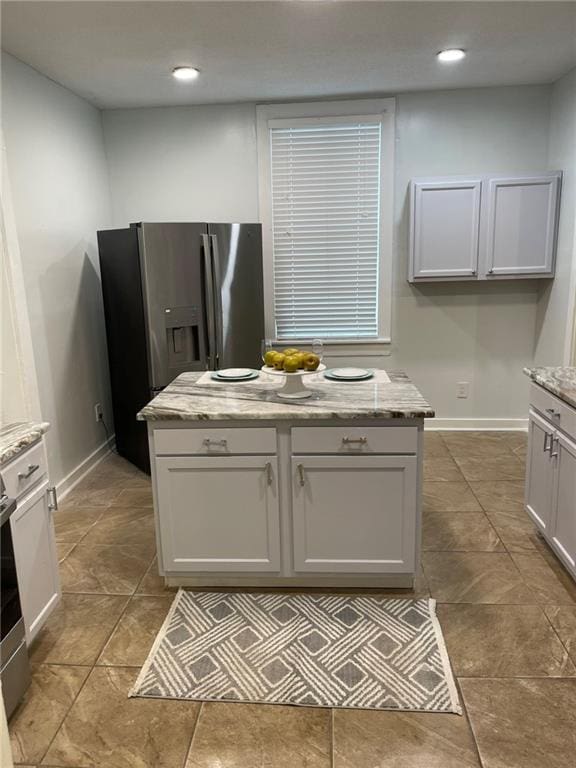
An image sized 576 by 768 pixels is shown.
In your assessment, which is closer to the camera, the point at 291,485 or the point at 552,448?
the point at 291,485

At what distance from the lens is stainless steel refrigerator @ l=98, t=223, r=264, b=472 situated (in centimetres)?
363

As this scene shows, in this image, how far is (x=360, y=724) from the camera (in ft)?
5.86

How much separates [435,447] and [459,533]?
136 cm

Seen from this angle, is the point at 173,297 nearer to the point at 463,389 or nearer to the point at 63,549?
the point at 63,549

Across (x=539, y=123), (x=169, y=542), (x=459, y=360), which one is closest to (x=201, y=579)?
(x=169, y=542)

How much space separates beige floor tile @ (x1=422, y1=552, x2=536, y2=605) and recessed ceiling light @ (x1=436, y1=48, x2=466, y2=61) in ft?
9.26

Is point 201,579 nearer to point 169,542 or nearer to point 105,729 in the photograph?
point 169,542

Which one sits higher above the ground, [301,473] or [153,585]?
[301,473]

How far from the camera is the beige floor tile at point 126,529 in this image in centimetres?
299

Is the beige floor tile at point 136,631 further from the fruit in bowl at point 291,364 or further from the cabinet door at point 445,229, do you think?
the cabinet door at point 445,229

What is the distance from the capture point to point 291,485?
2.31 m

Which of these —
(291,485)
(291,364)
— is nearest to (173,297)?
(291,364)

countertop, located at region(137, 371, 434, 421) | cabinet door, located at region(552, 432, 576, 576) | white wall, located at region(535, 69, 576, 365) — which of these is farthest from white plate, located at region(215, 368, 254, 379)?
white wall, located at region(535, 69, 576, 365)

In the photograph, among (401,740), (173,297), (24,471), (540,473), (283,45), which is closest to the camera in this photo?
(401,740)
